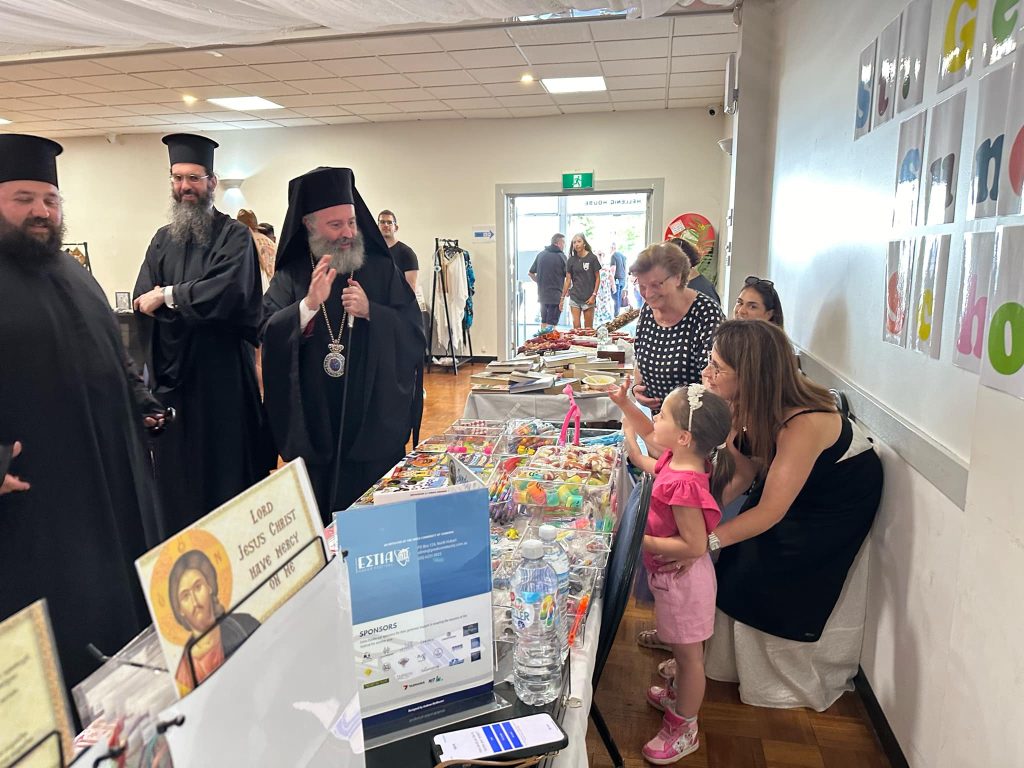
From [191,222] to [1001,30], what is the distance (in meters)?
2.72

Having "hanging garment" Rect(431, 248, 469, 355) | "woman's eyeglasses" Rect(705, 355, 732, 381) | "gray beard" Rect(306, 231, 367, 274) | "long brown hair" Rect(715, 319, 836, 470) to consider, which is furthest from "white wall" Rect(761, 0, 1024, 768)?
"hanging garment" Rect(431, 248, 469, 355)

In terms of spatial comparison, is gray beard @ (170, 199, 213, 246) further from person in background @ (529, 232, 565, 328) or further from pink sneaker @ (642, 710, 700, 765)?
person in background @ (529, 232, 565, 328)

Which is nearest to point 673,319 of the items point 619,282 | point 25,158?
point 25,158

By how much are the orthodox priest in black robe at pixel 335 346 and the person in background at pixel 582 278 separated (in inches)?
248

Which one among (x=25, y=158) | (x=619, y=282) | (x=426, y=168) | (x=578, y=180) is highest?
(x=426, y=168)

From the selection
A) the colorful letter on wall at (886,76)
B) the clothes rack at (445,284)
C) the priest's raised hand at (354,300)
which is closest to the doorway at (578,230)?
the clothes rack at (445,284)

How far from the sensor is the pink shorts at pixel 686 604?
1878 mm

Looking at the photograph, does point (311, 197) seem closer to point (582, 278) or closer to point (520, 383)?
point (520, 383)

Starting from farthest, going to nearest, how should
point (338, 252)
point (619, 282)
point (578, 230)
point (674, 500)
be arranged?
point (578, 230) → point (619, 282) → point (338, 252) → point (674, 500)

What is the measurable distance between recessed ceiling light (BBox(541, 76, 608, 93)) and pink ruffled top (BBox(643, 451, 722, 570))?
563cm

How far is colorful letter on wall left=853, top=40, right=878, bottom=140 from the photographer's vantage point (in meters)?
2.36

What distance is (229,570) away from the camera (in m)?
0.60

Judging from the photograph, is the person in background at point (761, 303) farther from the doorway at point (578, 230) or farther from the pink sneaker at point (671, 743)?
the doorway at point (578, 230)

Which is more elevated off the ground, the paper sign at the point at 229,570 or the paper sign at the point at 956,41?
the paper sign at the point at 956,41
